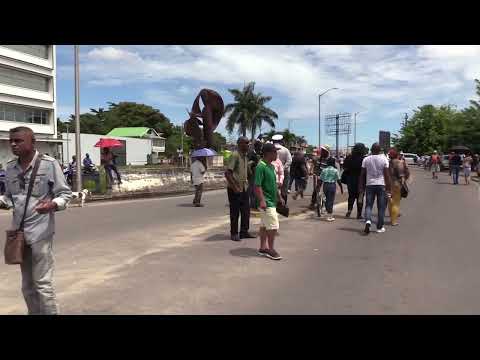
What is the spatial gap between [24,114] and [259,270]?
147 ft

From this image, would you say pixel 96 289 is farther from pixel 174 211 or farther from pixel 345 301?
pixel 174 211

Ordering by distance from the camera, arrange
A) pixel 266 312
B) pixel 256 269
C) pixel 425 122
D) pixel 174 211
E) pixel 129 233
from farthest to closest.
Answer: pixel 425 122 → pixel 174 211 → pixel 129 233 → pixel 256 269 → pixel 266 312

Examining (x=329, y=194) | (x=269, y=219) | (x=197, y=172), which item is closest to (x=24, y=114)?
(x=197, y=172)

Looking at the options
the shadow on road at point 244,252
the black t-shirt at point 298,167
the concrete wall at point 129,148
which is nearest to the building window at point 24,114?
the concrete wall at point 129,148

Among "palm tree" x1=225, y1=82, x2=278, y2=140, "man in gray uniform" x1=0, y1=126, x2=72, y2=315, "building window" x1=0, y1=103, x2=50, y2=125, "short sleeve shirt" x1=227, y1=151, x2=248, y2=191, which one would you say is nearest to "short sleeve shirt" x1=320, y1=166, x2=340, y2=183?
"short sleeve shirt" x1=227, y1=151, x2=248, y2=191

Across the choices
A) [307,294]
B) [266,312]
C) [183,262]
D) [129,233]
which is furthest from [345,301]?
[129,233]

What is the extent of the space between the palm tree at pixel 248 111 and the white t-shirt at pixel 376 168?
2130 inches

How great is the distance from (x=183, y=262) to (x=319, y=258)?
79.1 inches

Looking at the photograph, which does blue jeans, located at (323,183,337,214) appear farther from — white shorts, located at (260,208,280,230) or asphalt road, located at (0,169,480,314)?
white shorts, located at (260,208,280,230)

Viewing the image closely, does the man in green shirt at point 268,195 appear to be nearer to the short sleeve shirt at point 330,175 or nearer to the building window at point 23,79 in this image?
the short sleeve shirt at point 330,175

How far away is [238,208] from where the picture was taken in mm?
7793
